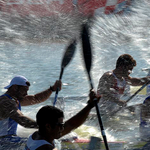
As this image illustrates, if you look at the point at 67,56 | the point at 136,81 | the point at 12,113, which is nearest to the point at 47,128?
the point at 12,113

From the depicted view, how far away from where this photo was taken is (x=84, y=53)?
3449 mm

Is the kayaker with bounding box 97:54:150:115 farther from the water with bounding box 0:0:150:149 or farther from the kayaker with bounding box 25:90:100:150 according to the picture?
the kayaker with bounding box 25:90:100:150

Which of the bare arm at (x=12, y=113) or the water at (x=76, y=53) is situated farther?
the water at (x=76, y=53)

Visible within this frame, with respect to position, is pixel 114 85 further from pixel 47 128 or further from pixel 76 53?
pixel 76 53

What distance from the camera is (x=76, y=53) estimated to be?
7.14m

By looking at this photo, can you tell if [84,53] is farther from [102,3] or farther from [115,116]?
[102,3]

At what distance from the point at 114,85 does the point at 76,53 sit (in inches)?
140

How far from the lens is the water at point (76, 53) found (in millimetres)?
6000

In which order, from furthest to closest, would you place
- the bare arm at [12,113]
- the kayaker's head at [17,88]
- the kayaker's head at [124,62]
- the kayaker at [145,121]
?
the kayaker's head at [124,62] < the kayaker at [145,121] < the kayaker's head at [17,88] < the bare arm at [12,113]

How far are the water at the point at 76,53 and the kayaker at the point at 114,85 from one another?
5.27 ft

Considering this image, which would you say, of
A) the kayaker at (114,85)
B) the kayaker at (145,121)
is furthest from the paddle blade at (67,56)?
the kayaker at (145,121)

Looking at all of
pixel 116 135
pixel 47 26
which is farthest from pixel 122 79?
pixel 47 26

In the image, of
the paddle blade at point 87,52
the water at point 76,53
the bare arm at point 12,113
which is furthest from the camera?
the water at point 76,53

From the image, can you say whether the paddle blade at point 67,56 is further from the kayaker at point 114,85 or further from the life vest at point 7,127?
the life vest at point 7,127
